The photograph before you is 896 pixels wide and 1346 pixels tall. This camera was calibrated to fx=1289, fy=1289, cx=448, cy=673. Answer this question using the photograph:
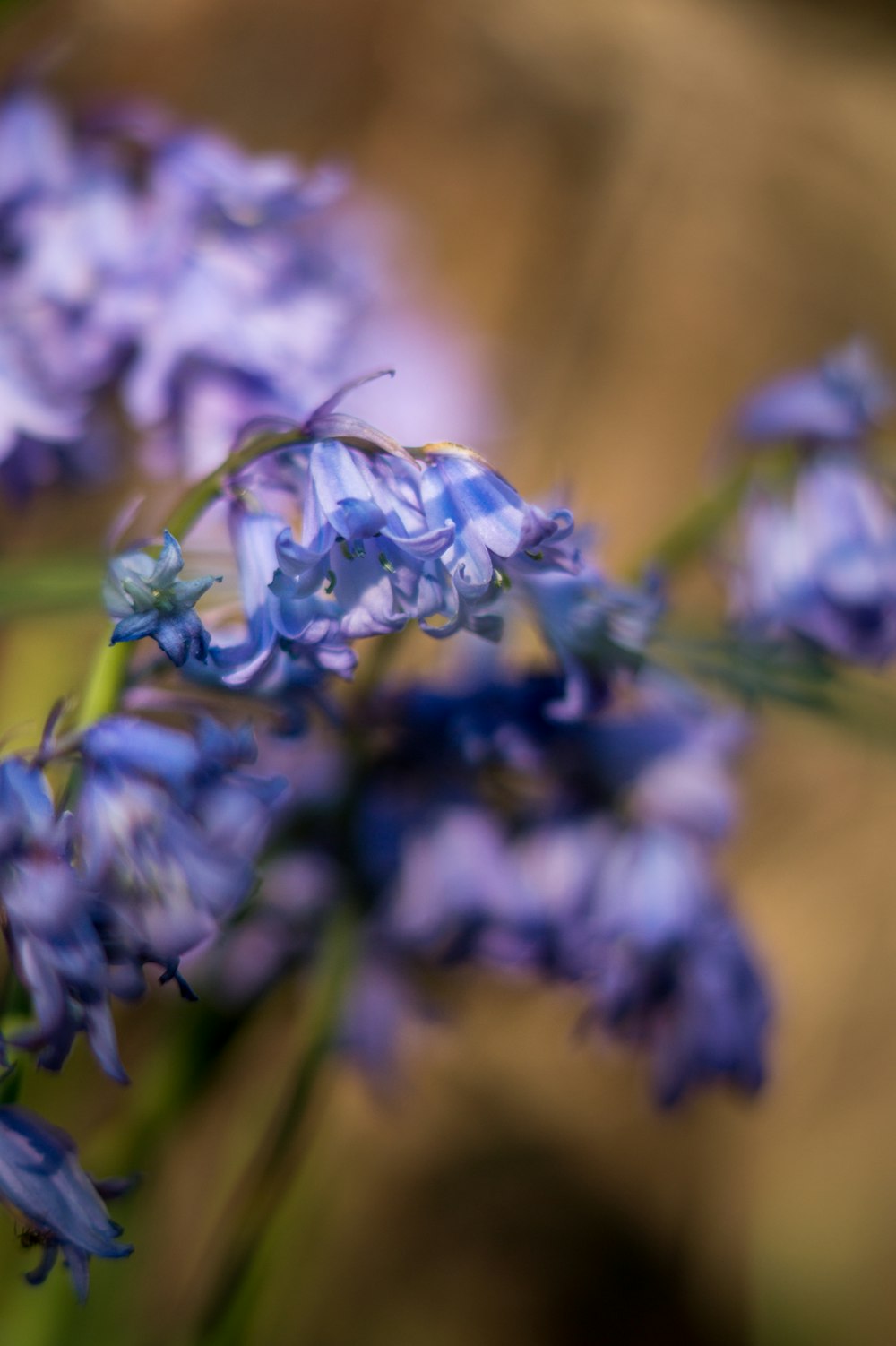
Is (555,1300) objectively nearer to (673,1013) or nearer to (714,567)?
(673,1013)

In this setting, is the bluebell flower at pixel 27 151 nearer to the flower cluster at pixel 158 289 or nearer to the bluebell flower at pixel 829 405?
Result: the flower cluster at pixel 158 289

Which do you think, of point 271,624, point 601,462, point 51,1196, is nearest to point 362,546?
point 271,624

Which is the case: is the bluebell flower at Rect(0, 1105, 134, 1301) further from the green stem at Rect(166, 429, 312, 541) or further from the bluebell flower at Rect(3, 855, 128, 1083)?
the green stem at Rect(166, 429, 312, 541)

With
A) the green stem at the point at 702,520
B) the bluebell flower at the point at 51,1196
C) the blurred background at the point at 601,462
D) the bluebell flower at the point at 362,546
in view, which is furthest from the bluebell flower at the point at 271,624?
the blurred background at the point at 601,462

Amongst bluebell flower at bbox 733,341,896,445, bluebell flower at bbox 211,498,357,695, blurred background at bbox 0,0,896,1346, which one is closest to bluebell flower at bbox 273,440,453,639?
bluebell flower at bbox 211,498,357,695

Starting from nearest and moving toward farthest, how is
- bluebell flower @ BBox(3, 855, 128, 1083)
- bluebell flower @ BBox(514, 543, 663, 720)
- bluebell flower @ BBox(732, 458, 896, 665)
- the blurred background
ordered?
1. bluebell flower @ BBox(3, 855, 128, 1083)
2. bluebell flower @ BBox(514, 543, 663, 720)
3. bluebell flower @ BBox(732, 458, 896, 665)
4. the blurred background

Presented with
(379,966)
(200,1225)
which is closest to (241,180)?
(379,966)

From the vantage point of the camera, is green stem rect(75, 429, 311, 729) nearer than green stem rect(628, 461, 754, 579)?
Yes
